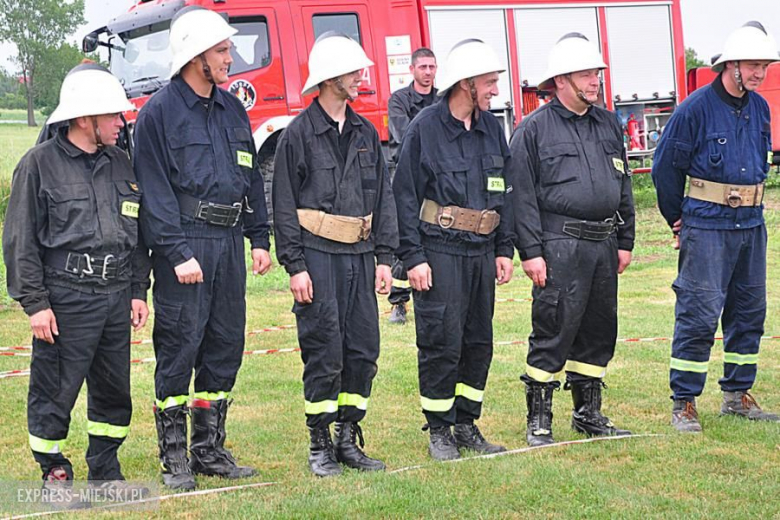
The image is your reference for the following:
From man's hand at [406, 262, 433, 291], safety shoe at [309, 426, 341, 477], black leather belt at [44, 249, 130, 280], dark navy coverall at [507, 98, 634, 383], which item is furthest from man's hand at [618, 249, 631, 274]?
black leather belt at [44, 249, 130, 280]

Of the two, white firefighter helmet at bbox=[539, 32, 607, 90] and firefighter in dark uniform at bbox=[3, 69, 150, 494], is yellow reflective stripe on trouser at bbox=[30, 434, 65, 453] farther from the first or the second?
white firefighter helmet at bbox=[539, 32, 607, 90]

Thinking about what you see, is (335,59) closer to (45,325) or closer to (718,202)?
(45,325)

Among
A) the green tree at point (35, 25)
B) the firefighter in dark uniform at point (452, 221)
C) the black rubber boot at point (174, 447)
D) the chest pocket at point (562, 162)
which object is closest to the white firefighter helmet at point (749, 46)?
the chest pocket at point (562, 162)

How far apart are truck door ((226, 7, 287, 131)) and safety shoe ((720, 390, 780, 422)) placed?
862 cm

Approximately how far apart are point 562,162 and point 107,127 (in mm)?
2377

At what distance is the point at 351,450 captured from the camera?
211 inches

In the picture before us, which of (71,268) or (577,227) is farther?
(577,227)

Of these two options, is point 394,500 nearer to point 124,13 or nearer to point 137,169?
point 137,169

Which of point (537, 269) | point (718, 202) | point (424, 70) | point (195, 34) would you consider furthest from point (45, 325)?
point (424, 70)

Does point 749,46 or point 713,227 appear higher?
point 749,46

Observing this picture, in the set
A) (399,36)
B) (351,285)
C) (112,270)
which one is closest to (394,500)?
(351,285)

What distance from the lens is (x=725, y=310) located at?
6.27 metres

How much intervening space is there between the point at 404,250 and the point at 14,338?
5.28m

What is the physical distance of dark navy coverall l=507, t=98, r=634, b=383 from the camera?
18.4 feet
